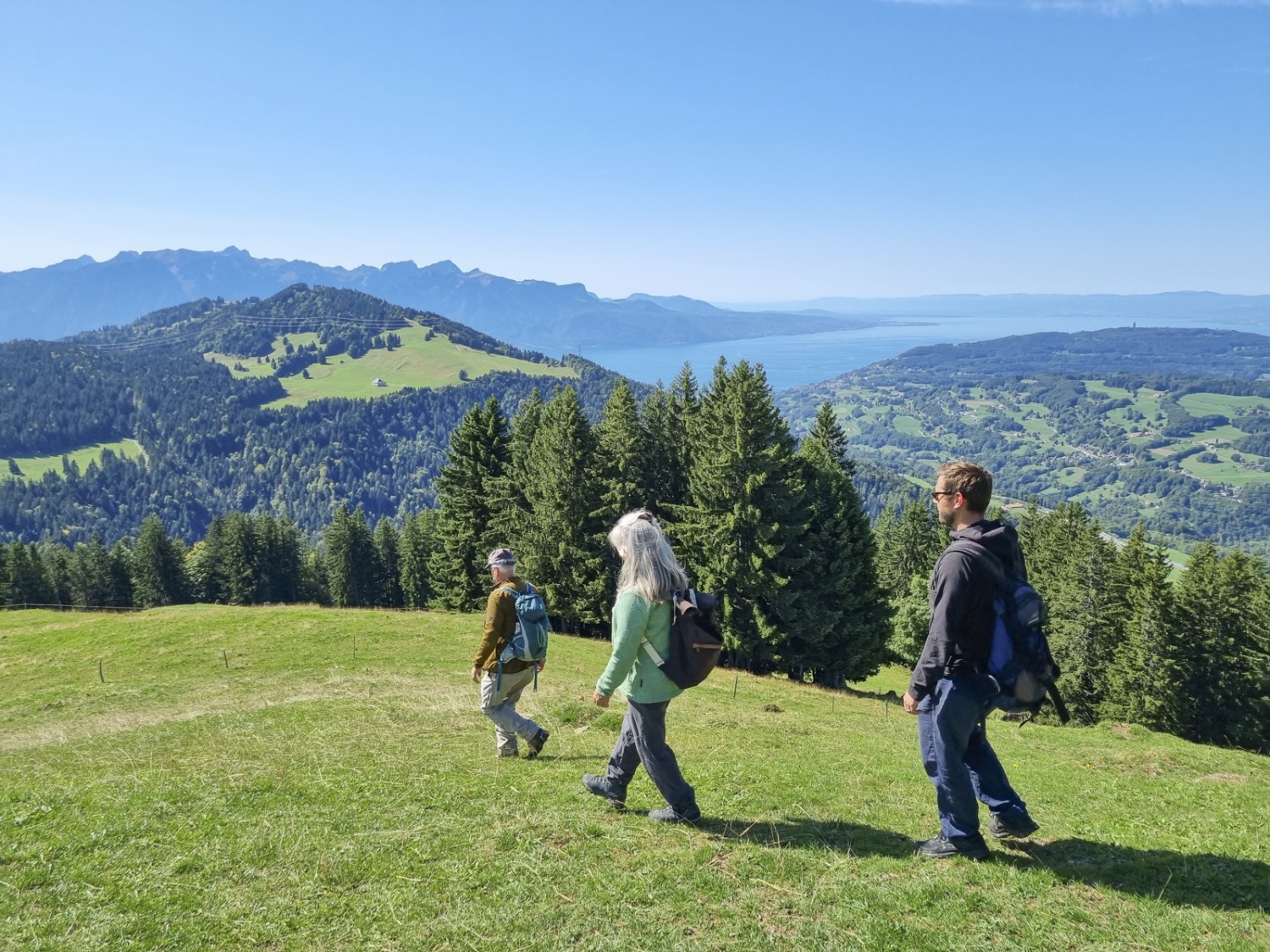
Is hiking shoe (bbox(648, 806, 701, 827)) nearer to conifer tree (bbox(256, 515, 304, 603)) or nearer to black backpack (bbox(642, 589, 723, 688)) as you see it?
black backpack (bbox(642, 589, 723, 688))

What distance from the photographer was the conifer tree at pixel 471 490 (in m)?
45.9

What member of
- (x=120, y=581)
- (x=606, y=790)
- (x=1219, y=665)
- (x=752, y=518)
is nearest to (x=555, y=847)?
(x=606, y=790)

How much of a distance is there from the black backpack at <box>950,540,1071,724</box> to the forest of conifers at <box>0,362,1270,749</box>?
88.0 feet

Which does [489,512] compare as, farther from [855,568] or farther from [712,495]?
[855,568]

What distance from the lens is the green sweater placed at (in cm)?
696

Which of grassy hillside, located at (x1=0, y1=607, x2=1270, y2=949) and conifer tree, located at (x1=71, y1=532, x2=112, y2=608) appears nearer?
grassy hillside, located at (x1=0, y1=607, x2=1270, y2=949)

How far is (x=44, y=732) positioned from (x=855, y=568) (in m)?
32.5

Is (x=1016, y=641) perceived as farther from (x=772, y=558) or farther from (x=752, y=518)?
(x=772, y=558)

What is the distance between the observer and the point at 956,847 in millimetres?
6801

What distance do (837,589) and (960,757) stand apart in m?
29.5

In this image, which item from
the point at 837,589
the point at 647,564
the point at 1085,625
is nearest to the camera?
the point at 647,564

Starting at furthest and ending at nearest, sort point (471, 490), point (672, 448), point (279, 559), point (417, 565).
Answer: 1. point (279, 559)
2. point (417, 565)
3. point (471, 490)
4. point (672, 448)

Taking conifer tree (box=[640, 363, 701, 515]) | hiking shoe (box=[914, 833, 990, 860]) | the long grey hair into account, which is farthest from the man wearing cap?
conifer tree (box=[640, 363, 701, 515])

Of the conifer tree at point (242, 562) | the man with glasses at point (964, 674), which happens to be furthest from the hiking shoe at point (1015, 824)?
the conifer tree at point (242, 562)
